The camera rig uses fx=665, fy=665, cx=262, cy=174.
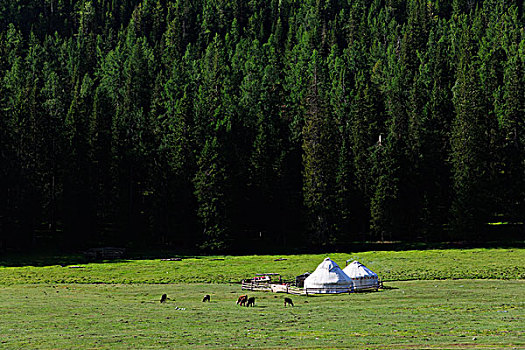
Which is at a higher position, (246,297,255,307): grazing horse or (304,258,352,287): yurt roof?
(304,258,352,287): yurt roof

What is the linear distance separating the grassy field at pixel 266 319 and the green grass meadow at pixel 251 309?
0.06 metres

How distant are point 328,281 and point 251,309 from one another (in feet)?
44.0

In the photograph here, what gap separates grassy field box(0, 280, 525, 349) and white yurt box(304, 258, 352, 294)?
1888mm

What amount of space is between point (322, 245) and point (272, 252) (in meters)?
8.08

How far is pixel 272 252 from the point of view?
310ft

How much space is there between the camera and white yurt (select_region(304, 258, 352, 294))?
182ft

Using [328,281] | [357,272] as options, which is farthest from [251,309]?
[357,272]

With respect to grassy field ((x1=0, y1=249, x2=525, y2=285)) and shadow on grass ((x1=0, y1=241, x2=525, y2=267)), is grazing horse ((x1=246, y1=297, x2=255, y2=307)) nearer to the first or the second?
grassy field ((x1=0, y1=249, x2=525, y2=285))

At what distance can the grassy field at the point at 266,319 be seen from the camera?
2886cm

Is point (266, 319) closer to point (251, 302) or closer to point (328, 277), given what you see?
point (251, 302)

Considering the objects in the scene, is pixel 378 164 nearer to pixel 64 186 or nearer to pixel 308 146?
pixel 308 146

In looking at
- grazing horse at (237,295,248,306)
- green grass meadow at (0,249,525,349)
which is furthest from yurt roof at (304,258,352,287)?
grazing horse at (237,295,248,306)

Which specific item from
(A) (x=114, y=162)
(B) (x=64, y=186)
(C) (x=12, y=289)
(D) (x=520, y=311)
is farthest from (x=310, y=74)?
(D) (x=520, y=311)

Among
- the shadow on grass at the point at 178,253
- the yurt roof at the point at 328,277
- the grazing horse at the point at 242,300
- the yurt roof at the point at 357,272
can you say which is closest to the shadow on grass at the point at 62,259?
the shadow on grass at the point at 178,253
